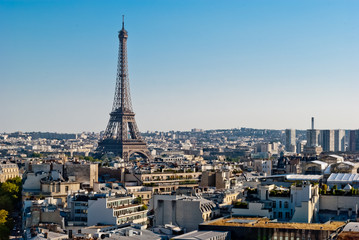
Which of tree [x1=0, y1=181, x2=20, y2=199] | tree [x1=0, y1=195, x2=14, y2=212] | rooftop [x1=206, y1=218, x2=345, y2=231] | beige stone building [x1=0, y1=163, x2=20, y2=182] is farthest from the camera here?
beige stone building [x1=0, y1=163, x2=20, y2=182]

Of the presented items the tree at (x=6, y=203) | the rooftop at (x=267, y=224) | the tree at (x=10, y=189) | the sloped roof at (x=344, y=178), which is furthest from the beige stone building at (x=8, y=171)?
the rooftop at (x=267, y=224)

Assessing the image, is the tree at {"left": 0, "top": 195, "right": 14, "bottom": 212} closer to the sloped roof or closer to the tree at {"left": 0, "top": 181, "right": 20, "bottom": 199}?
the tree at {"left": 0, "top": 181, "right": 20, "bottom": 199}

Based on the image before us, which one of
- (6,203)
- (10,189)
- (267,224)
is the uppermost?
(267,224)

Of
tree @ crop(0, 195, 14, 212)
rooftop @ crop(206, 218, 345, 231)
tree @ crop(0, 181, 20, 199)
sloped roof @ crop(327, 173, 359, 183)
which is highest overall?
sloped roof @ crop(327, 173, 359, 183)

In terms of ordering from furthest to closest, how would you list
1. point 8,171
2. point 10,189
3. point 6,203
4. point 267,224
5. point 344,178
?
point 8,171, point 10,189, point 6,203, point 344,178, point 267,224

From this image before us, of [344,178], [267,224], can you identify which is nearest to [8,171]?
[344,178]

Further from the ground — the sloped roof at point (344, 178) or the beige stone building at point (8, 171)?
the sloped roof at point (344, 178)

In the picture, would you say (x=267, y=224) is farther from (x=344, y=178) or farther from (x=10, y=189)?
(x=10, y=189)

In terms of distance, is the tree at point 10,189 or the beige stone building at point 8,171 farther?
the beige stone building at point 8,171

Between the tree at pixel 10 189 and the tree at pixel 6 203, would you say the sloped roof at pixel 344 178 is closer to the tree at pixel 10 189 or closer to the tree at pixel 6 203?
the tree at pixel 6 203

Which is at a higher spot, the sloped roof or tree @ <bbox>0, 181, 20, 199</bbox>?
the sloped roof

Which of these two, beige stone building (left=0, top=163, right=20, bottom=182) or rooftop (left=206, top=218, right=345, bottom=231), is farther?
beige stone building (left=0, top=163, right=20, bottom=182)

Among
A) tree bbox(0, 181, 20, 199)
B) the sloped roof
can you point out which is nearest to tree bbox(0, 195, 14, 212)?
tree bbox(0, 181, 20, 199)
